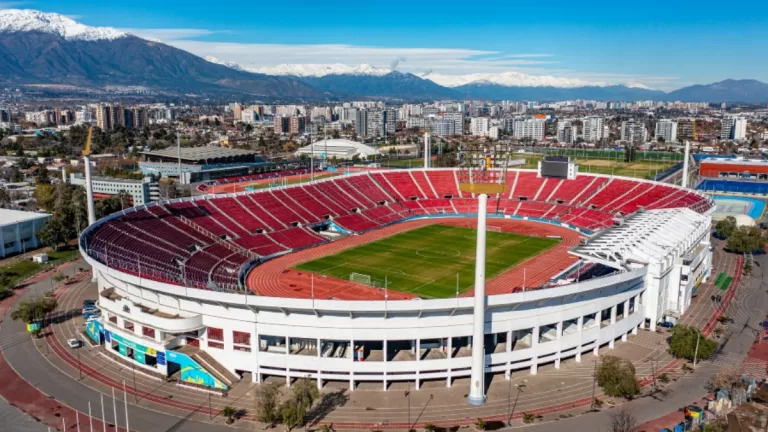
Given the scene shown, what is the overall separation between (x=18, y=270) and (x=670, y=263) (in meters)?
58.2

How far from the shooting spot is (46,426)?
28781mm

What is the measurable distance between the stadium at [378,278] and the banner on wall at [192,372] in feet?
0.25

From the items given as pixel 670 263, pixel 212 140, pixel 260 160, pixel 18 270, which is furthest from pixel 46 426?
pixel 212 140

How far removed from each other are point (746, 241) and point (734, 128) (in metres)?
145

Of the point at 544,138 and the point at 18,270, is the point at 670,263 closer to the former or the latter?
the point at 18,270

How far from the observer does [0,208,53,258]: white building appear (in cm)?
6081

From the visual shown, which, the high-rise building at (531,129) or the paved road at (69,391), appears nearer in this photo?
the paved road at (69,391)

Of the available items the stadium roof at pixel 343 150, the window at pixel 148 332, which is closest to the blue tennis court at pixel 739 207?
the window at pixel 148 332

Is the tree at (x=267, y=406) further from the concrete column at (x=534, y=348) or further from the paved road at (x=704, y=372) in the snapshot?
the concrete column at (x=534, y=348)

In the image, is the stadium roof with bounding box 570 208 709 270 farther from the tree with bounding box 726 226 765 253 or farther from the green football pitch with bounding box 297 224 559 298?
the green football pitch with bounding box 297 224 559 298

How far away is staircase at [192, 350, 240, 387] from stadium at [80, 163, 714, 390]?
0.10 meters

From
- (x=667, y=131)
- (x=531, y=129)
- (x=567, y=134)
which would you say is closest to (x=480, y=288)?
(x=567, y=134)

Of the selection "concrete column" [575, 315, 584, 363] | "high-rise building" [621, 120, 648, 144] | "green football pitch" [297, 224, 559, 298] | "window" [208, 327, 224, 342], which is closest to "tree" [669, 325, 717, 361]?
"concrete column" [575, 315, 584, 363]

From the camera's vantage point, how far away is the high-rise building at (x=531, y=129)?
191 m
